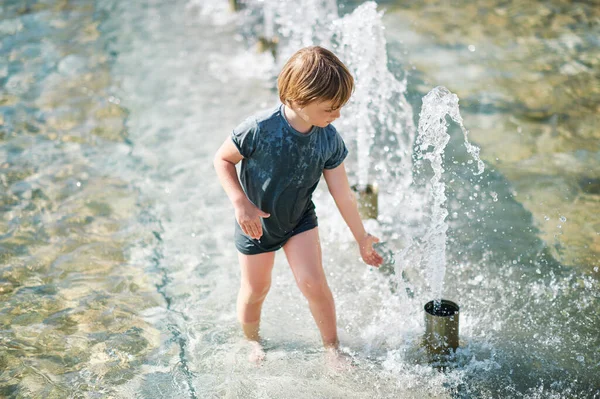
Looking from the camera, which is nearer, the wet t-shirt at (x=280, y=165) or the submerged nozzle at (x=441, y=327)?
the wet t-shirt at (x=280, y=165)

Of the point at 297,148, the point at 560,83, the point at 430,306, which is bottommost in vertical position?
the point at 560,83

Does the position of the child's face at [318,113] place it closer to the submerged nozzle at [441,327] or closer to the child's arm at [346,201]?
the child's arm at [346,201]

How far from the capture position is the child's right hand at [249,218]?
8.41 feet

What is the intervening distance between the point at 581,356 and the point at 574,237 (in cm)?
111

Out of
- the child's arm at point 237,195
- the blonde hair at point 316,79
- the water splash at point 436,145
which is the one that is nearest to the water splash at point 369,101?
the water splash at point 436,145

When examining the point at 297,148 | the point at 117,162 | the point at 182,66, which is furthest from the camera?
the point at 182,66

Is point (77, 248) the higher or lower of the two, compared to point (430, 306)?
lower

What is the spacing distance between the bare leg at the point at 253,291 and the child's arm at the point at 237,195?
0.24 metres

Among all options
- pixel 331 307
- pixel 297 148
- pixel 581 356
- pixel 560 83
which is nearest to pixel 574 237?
pixel 581 356

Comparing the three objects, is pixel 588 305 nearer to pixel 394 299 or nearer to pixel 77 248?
pixel 394 299

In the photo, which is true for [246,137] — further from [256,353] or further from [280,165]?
[256,353]

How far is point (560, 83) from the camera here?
19.9 ft

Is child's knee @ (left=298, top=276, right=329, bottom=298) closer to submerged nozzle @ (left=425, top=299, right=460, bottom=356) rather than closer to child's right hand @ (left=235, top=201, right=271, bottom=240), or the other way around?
child's right hand @ (left=235, top=201, right=271, bottom=240)

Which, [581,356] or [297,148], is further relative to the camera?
[581,356]
